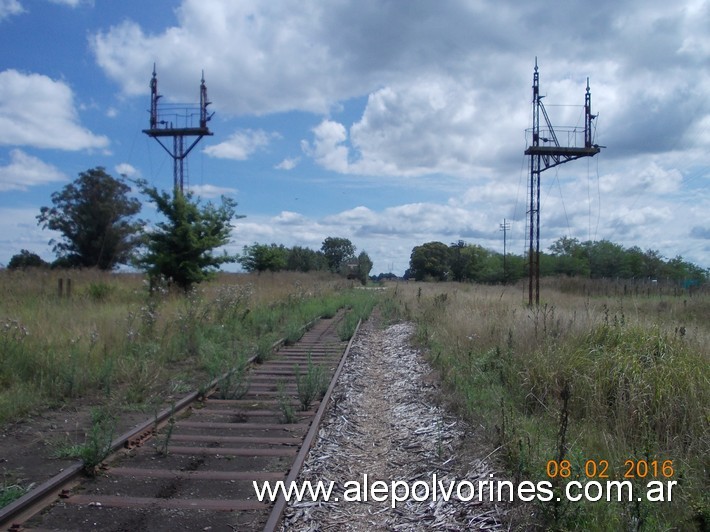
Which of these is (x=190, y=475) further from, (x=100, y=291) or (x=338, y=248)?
(x=338, y=248)

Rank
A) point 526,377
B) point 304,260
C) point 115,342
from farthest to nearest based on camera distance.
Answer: point 304,260 < point 115,342 < point 526,377

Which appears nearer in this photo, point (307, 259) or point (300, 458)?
point (300, 458)

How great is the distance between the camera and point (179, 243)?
1961cm

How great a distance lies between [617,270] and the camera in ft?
168

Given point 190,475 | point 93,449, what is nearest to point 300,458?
point 190,475

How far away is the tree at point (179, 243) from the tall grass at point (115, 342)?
0.86 meters

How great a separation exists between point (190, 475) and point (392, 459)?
7.28ft

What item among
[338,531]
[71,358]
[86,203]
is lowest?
[338,531]

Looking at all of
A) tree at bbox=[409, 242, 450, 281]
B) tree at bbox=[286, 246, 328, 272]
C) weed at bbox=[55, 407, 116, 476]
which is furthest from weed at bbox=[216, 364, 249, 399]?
tree at bbox=[409, 242, 450, 281]

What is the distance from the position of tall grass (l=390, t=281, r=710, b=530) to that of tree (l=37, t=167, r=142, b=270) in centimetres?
3783

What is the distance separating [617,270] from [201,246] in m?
42.0

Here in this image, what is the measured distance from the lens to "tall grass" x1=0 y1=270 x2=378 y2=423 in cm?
826

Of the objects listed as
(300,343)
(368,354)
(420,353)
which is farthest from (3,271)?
(420,353)

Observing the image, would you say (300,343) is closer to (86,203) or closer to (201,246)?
(201,246)
